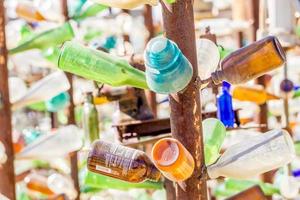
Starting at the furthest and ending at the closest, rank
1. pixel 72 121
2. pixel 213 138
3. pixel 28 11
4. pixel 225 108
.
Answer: pixel 28 11 < pixel 72 121 < pixel 225 108 < pixel 213 138

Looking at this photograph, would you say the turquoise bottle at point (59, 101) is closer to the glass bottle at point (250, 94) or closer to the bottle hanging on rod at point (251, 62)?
the glass bottle at point (250, 94)

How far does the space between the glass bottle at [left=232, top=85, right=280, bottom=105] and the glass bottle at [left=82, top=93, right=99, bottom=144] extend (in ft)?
1.10

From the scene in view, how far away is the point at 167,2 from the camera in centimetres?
56

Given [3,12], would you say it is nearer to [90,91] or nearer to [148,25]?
[90,91]

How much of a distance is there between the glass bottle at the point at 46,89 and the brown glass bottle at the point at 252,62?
0.59 meters

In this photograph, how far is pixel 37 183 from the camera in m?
1.51

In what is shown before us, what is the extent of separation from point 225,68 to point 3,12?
572mm

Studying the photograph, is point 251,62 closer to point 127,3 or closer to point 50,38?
point 127,3

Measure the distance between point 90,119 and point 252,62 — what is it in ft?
2.11

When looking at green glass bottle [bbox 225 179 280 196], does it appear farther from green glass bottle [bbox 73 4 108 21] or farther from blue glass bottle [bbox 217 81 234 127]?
green glass bottle [bbox 73 4 108 21]

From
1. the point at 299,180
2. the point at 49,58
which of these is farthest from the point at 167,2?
the point at 299,180

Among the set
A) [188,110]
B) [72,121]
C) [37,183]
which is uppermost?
[188,110]

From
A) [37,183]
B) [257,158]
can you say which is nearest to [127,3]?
[257,158]

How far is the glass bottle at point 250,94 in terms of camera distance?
1317 mm
